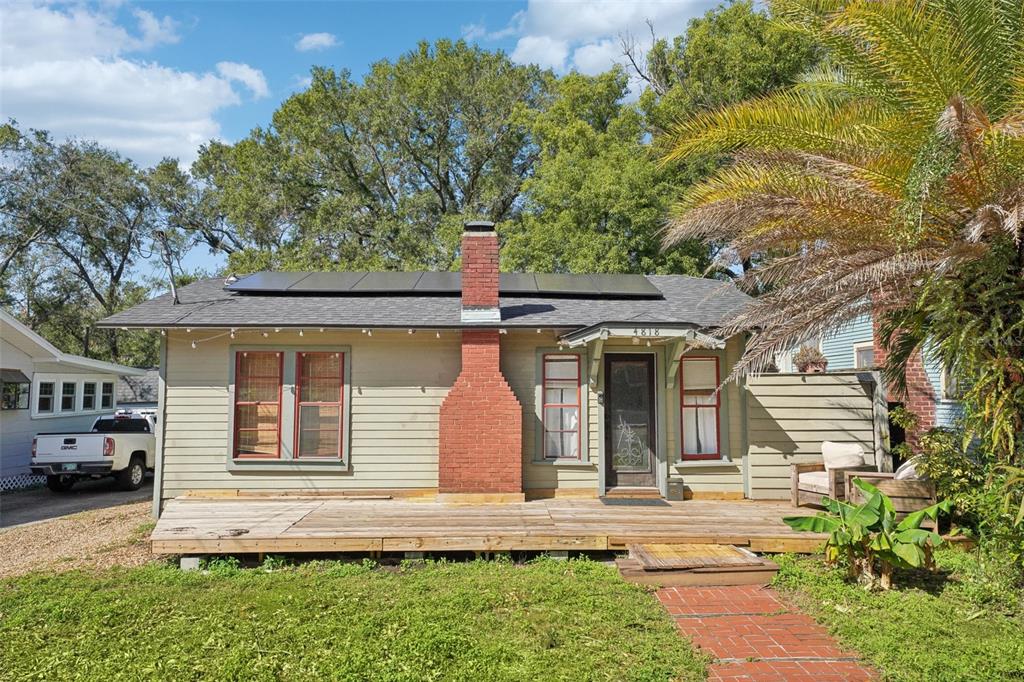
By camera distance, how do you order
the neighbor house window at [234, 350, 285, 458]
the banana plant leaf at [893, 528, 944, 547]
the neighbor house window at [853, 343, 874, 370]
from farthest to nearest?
the neighbor house window at [853, 343, 874, 370]
the neighbor house window at [234, 350, 285, 458]
the banana plant leaf at [893, 528, 944, 547]

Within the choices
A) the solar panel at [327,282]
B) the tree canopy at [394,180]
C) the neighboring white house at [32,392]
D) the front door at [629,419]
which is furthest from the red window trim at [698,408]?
the neighboring white house at [32,392]

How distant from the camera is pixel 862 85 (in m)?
6.61

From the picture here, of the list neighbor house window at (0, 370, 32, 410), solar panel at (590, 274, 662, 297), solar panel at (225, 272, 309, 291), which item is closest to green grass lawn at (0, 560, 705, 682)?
solar panel at (225, 272, 309, 291)

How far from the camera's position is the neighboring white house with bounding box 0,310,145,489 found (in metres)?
13.8

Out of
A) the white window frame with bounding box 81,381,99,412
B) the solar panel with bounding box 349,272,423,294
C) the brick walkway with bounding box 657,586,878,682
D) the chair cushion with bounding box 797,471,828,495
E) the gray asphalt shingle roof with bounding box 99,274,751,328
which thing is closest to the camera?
the brick walkway with bounding box 657,586,878,682

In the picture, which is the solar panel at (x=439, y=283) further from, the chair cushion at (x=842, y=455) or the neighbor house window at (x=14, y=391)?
the neighbor house window at (x=14, y=391)

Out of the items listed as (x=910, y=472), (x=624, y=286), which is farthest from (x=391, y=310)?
(x=910, y=472)

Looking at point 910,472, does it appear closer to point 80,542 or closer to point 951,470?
point 951,470

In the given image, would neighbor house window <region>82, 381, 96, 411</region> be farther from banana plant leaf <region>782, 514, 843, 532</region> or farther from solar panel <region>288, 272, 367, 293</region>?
banana plant leaf <region>782, 514, 843, 532</region>

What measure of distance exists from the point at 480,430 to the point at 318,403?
101 inches

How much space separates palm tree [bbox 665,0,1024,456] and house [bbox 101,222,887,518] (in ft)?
6.43

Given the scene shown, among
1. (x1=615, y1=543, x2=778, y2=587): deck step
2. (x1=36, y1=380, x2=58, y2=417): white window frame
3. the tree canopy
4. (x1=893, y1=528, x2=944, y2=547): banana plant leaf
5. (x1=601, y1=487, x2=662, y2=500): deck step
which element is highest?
the tree canopy

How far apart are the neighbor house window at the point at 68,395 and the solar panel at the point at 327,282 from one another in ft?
30.9

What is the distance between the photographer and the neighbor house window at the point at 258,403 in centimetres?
923
